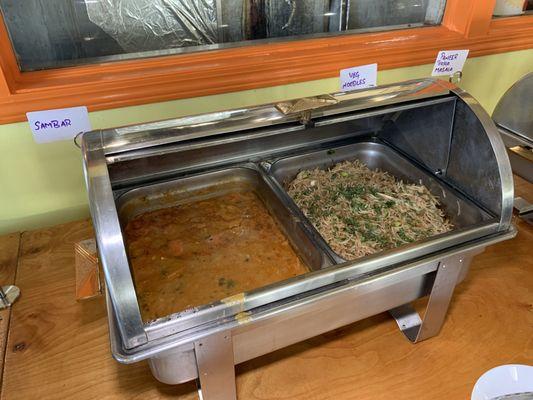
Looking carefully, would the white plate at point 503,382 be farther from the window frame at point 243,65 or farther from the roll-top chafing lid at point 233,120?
the window frame at point 243,65

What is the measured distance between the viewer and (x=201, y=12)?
165cm

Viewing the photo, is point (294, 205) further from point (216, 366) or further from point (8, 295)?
point (8, 295)

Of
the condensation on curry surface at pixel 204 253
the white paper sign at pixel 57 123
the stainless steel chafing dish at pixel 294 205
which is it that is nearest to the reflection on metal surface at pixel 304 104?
the stainless steel chafing dish at pixel 294 205

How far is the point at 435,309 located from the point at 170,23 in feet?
4.73

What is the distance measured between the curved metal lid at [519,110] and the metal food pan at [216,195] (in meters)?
1.18

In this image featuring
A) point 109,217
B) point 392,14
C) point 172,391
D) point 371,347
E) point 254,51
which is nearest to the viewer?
point 109,217

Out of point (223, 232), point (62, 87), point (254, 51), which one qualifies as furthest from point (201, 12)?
point (223, 232)

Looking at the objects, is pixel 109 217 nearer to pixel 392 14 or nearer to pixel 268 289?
pixel 268 289

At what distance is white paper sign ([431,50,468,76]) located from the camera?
1.58 meters

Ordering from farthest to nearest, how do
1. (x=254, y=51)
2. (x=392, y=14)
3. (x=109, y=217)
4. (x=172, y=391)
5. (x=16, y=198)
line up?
(x=392, y=14), (x=254, y=51), (x=16, y=198), (x=172, y=391), (x=109, y=217)

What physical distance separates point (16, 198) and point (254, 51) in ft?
3.48

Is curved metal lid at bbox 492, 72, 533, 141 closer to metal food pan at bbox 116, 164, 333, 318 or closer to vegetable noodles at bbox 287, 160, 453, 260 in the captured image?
vegetable noodles at bbox 287, 160, 453, 260

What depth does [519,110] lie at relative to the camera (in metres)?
1.76

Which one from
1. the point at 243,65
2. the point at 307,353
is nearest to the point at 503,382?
the point at 307,353
